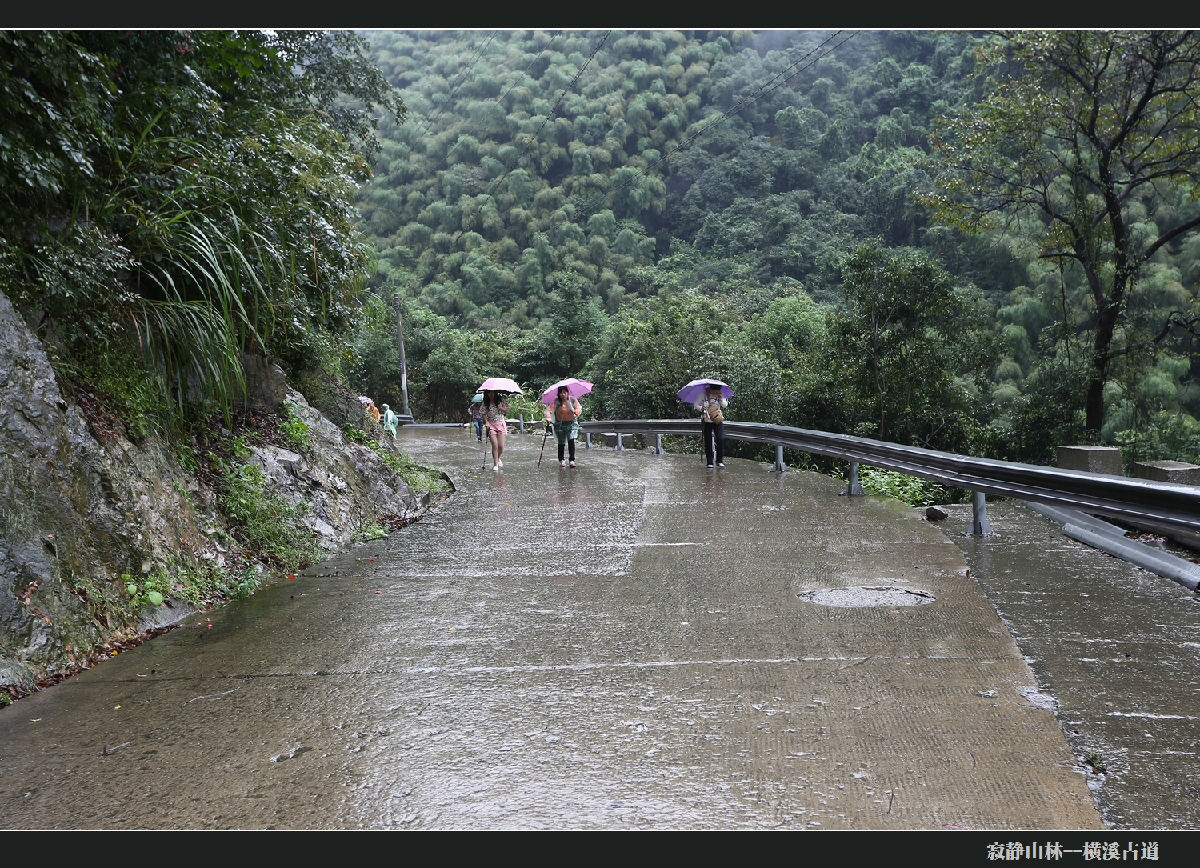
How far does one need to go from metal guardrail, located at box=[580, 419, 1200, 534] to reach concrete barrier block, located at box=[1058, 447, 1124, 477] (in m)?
0.55

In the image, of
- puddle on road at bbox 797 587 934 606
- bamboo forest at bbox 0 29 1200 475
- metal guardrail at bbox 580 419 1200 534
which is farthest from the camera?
bamboo forest at bbox 0 29 1200 475

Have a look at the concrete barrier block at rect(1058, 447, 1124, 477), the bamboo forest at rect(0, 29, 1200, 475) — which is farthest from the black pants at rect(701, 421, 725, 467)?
the concrete barrier block at rect(1058, 447, 1124, 477)

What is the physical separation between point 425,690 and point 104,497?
9.51 feet

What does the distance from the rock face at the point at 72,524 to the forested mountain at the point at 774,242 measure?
5.77 m

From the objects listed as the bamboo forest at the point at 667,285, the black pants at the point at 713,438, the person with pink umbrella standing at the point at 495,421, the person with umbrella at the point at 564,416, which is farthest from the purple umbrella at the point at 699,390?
the bamboo forest at the point at 667,285

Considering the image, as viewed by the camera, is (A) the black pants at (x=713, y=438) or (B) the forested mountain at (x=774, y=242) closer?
(A) the black pants at (x=713, y=438)

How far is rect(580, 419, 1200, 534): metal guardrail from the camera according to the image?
5.79m

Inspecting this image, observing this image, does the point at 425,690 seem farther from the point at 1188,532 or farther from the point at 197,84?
the point at 197,84

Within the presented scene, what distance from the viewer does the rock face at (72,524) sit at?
5133mm

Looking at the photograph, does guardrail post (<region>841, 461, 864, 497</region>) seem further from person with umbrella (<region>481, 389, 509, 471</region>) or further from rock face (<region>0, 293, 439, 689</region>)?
person with umbrella (<region>481, 389, 509, 471</region>)

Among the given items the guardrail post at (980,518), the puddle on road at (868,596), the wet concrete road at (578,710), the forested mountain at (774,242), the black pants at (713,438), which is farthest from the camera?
the forested mountain at (774,242)

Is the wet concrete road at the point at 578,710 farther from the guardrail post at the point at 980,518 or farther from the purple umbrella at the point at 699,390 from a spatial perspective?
the purple umbrella at the point at 699,390

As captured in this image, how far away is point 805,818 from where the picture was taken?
10.7 feet

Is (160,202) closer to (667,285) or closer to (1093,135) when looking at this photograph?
(1093,135)
